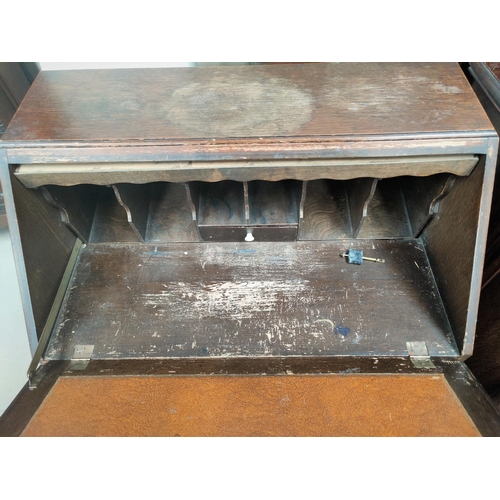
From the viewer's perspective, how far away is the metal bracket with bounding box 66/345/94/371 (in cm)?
128

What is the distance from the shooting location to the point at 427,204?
1.46m

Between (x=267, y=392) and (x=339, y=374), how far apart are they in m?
0.21

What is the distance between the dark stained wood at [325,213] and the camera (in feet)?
5.12

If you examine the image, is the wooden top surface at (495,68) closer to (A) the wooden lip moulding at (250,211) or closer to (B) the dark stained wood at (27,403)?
(A) the wooden lip moulding at (250,211)

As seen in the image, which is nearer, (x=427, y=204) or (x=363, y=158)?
(x=363, y=158)

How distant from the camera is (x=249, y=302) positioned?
55.7 inches

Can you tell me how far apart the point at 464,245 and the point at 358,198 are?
36cm

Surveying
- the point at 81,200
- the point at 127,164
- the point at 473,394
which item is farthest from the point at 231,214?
the point at 473,394

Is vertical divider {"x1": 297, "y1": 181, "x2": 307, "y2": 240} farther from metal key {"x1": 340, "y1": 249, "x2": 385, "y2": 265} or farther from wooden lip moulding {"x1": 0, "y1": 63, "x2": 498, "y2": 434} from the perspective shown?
metal key {"x1": 340, "y1": 249, "x2": 385, "y2": 265}

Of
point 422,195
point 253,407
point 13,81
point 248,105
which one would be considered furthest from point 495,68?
point 13,81

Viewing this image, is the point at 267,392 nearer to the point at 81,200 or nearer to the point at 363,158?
the point at 363,158

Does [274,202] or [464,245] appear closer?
[464,245]

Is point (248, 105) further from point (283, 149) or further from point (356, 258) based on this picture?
point (356, 258)

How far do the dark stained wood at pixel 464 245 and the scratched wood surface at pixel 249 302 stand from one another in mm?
51
